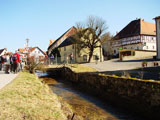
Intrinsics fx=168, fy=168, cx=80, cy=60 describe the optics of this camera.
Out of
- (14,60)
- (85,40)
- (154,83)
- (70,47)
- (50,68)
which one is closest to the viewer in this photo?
(154,83)

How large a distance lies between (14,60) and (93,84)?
24.1 ft

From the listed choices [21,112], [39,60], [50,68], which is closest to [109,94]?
[21,112]

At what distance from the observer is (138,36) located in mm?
48625

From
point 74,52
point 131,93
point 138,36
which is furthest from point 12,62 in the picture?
point 138,36

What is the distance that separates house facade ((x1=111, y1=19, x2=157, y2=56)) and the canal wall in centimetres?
3677

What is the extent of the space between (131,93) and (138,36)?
41.7 metres

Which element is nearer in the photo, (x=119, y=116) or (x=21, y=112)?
(x=21, y=112)

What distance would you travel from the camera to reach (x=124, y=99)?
10898 mm

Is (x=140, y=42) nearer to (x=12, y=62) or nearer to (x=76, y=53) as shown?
(x=76, y=53)

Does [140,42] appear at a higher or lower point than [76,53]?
higher

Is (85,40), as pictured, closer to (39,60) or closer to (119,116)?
(39,60)

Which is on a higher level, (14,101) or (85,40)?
(85,40)

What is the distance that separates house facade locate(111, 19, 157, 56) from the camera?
159 feet

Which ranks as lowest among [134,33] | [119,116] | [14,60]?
[119,116]
